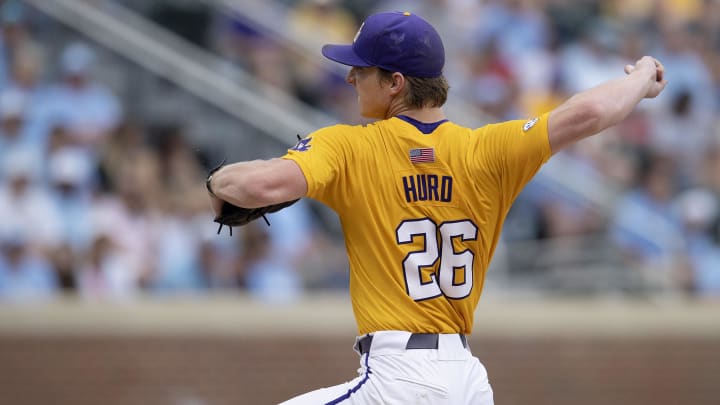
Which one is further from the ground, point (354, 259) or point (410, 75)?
point (410, 75)

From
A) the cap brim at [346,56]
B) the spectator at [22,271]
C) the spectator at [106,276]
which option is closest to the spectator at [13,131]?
the spectator at [22,271]

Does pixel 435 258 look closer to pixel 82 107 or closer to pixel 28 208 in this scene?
pixel 28 208

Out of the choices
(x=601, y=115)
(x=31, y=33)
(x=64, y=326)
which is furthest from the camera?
(x=31, y=33)

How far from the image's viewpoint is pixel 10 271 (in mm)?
9148

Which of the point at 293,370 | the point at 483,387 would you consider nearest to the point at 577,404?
the point at 293,370

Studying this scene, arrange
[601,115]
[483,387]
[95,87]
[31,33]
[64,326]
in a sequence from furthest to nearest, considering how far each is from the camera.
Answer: [31,33] < [95,87] < [64,326] < [483,387] < [601,115]

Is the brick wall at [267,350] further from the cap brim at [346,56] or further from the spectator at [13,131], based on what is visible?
the cap brim at [346,56]

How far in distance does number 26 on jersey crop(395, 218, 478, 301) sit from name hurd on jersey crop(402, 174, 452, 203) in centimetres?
7

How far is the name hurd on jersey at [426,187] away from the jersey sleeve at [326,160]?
0.66ft

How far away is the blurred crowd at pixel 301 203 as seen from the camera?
9.11 m

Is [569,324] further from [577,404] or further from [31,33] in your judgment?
[31,33]

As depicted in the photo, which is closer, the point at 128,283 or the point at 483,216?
the point at 483,216

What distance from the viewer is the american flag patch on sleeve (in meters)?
3.78

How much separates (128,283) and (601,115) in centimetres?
616
